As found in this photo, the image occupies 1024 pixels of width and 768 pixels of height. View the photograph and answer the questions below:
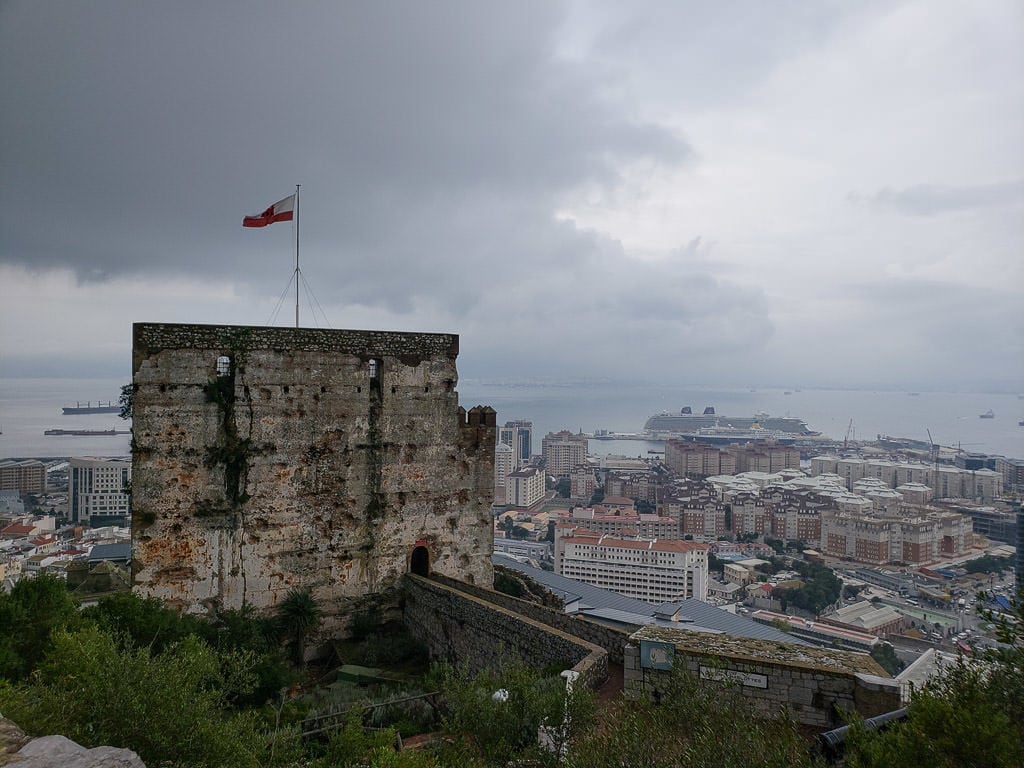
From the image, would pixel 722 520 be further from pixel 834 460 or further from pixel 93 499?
pixel 93 499

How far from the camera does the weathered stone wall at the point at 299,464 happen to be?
14055 mm

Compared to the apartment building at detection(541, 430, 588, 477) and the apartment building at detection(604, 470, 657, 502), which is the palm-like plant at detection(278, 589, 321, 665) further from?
the apartment building at detection(541, 430, 588, 477)

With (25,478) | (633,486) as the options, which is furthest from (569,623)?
(633,486)

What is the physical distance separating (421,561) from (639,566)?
52.5 metres

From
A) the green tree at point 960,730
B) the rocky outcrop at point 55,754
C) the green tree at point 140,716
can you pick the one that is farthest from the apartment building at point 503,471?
the rocky outcrop at point 55,754

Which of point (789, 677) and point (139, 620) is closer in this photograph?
point (789, 677)

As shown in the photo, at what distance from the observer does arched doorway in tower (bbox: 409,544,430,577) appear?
55.2 feet

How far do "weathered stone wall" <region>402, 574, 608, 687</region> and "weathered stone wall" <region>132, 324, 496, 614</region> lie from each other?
4.70 ft

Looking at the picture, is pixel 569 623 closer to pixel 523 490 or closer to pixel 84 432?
pixel 84 432

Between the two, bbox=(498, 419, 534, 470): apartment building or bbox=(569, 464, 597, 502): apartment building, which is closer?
bbox=(569, 464, 597, 502): apartment building

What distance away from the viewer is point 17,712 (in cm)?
636

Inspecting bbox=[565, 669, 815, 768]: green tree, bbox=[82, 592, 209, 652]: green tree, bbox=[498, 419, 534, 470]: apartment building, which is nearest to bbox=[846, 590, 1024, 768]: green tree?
bbox=[565, 669, 815, 768]: green tree

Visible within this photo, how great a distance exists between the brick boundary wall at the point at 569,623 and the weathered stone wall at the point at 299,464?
8.13ft

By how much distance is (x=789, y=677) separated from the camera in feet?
29.0
